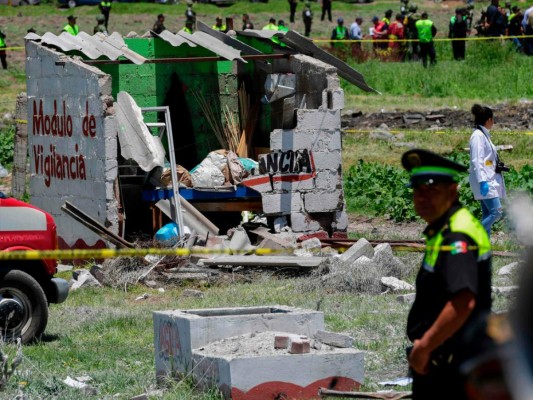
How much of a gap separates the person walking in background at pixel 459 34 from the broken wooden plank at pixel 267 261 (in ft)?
67.1

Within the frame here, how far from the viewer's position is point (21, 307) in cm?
1034

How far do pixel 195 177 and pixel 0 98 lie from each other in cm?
1641

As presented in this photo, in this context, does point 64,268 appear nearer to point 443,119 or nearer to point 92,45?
point 92,45

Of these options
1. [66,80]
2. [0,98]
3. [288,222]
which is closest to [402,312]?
[288,222]

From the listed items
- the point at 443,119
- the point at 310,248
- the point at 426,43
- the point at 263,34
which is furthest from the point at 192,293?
the point at 426,43

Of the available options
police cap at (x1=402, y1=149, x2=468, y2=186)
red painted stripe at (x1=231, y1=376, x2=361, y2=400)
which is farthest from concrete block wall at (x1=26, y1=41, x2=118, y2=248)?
police cap at (x1=402, y1=149, x2=468, y2=186)

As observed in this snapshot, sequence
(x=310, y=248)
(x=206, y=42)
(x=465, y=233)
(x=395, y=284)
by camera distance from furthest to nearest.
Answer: (x=206, y=42) < (x=310, y=248) < (x=395, y=284) < (x=465, y=233)

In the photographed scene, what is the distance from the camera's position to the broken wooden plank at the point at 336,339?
826 cm

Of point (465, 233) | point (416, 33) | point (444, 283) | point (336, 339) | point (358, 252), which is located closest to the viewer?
point (444, 283)

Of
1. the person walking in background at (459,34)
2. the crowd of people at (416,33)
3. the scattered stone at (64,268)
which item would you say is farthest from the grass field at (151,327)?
the person walking in background at (459,34)

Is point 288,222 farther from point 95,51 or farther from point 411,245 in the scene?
point 95,51

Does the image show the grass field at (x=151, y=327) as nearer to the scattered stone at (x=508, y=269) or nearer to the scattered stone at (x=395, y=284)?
the scattered stone at (x=508, y=269)

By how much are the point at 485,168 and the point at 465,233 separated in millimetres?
7406

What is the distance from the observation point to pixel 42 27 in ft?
153
